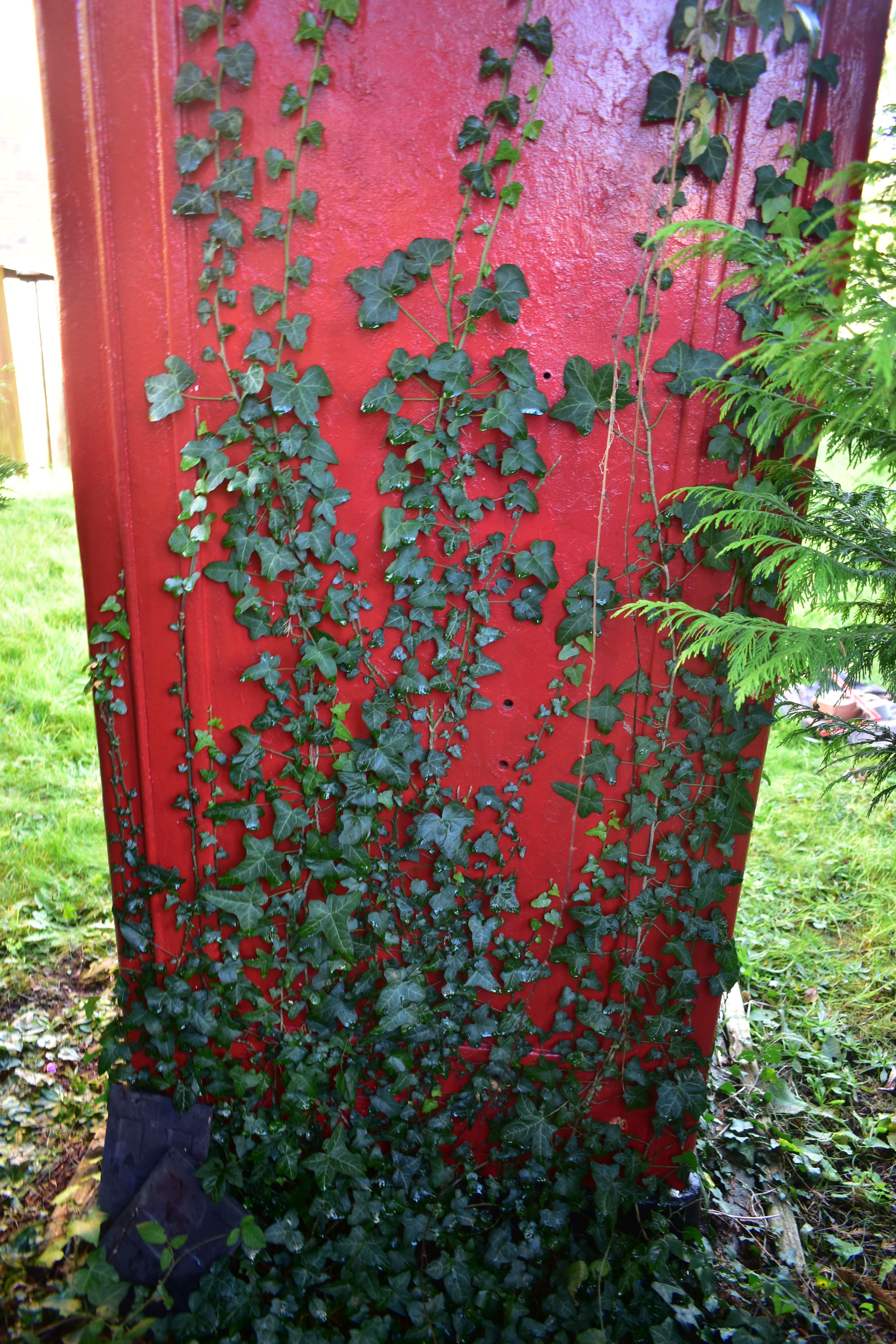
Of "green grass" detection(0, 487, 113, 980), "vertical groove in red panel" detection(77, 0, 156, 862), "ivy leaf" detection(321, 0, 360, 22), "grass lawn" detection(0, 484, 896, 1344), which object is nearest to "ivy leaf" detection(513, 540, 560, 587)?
"vertical groove in red panel" detection(77, 0, 156, 862)

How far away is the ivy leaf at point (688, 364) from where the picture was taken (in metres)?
1.89

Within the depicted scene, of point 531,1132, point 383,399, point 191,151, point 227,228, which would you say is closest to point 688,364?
point 383,399

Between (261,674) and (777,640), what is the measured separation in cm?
125

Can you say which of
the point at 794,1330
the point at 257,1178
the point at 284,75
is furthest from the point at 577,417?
the point at 794,1330

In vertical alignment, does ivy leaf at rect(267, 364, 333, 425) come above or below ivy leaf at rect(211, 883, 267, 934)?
above

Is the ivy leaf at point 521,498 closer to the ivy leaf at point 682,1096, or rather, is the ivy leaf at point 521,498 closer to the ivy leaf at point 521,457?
the ivy leaf at point 521,457

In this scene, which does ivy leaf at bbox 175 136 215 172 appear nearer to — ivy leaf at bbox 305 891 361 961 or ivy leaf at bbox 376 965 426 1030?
ivy leaf at bbox 305 891 361 961

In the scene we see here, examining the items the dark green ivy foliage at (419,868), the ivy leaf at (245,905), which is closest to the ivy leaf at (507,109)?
the dark green ivy foliage at (419,868)

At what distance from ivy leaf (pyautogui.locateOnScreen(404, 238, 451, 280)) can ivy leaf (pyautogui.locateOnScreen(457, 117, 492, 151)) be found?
198 mm

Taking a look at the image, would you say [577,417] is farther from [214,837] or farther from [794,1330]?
[794,1330]

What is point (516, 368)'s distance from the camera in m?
1.88

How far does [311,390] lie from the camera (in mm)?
1899

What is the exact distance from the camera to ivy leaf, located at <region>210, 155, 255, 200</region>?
1782mm

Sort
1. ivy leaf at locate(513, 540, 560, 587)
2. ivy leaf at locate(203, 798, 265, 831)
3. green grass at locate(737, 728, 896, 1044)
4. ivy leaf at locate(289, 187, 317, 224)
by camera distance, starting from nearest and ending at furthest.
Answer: ivy leaf at locate(289, 187, 317, 224) < ivy leaf at locate(513, 540, 560, 587) < ivy leaf at locate(203, 798, 265, 831) < green grass at locate(737, 728, 896, 1044)
